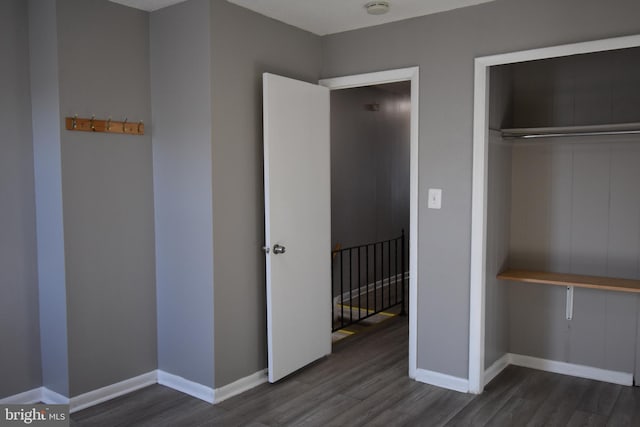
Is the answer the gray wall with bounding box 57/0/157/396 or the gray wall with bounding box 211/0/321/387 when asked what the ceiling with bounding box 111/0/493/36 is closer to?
the gray wall with bounding box 211/0/321/387

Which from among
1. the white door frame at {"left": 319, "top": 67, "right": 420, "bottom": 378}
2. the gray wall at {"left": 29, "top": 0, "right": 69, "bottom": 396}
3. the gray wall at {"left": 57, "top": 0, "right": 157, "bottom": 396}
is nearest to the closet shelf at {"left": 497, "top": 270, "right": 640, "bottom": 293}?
the white door frame at {"left": 319, "top": 67, "right": 420, "bottom": 378}

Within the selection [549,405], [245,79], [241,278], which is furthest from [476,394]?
[245,79]

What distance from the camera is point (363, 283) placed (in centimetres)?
620

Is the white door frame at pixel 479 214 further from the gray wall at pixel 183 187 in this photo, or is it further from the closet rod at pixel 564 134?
the gray wall at pixel 183 187

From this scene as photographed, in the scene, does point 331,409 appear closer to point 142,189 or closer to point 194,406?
point 194,406

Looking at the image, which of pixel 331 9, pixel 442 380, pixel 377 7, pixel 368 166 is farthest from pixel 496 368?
pixel 368 166

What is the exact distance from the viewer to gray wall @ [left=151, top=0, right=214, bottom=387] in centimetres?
317

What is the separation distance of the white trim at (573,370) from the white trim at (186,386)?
214 centimetres

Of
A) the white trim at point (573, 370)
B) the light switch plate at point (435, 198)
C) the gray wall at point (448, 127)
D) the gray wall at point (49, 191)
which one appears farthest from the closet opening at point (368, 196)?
the gray wall at point (49, 191)

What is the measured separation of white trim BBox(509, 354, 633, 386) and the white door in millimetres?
1398

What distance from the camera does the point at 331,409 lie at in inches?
124
